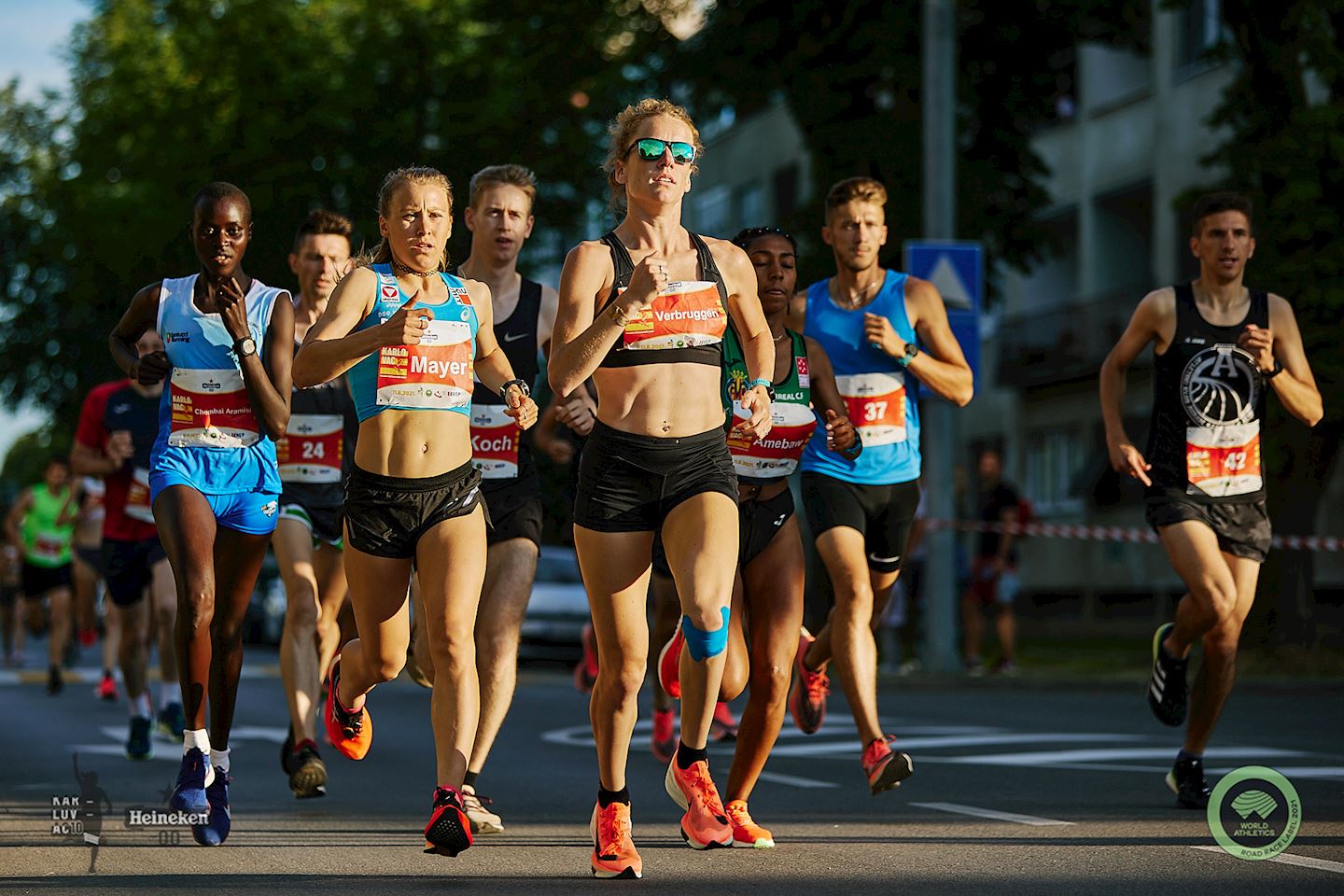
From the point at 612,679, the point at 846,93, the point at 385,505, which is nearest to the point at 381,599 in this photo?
the point at 385,505

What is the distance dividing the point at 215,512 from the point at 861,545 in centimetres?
252

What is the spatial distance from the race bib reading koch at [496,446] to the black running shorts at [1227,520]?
8.57 feet

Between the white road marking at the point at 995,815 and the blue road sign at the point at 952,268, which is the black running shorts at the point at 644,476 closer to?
the white road marking at the point at 995,815

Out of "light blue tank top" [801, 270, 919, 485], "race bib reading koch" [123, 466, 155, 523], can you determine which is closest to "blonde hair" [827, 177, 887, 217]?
"light blue tank top" [801, 270, 919, 485]

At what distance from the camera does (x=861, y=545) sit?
30.1 ft

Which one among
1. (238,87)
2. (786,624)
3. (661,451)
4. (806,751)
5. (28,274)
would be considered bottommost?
(806,751)

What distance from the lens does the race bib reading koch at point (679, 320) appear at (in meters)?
7.32

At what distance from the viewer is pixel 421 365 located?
7676 millimetres

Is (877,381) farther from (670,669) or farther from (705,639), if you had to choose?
(705,639)

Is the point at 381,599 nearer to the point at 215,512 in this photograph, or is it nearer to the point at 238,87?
the point at 215,512

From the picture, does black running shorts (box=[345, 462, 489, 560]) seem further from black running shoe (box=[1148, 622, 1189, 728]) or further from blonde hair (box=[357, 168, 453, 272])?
black running shoe (box=[1148, 622, 1189, 728])

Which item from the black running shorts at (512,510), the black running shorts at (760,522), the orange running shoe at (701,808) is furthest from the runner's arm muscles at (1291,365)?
the orange running shoe at (701,808)

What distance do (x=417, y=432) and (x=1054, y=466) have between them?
3776 centimetres

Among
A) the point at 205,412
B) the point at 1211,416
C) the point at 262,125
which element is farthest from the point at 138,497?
the point at 262,125
